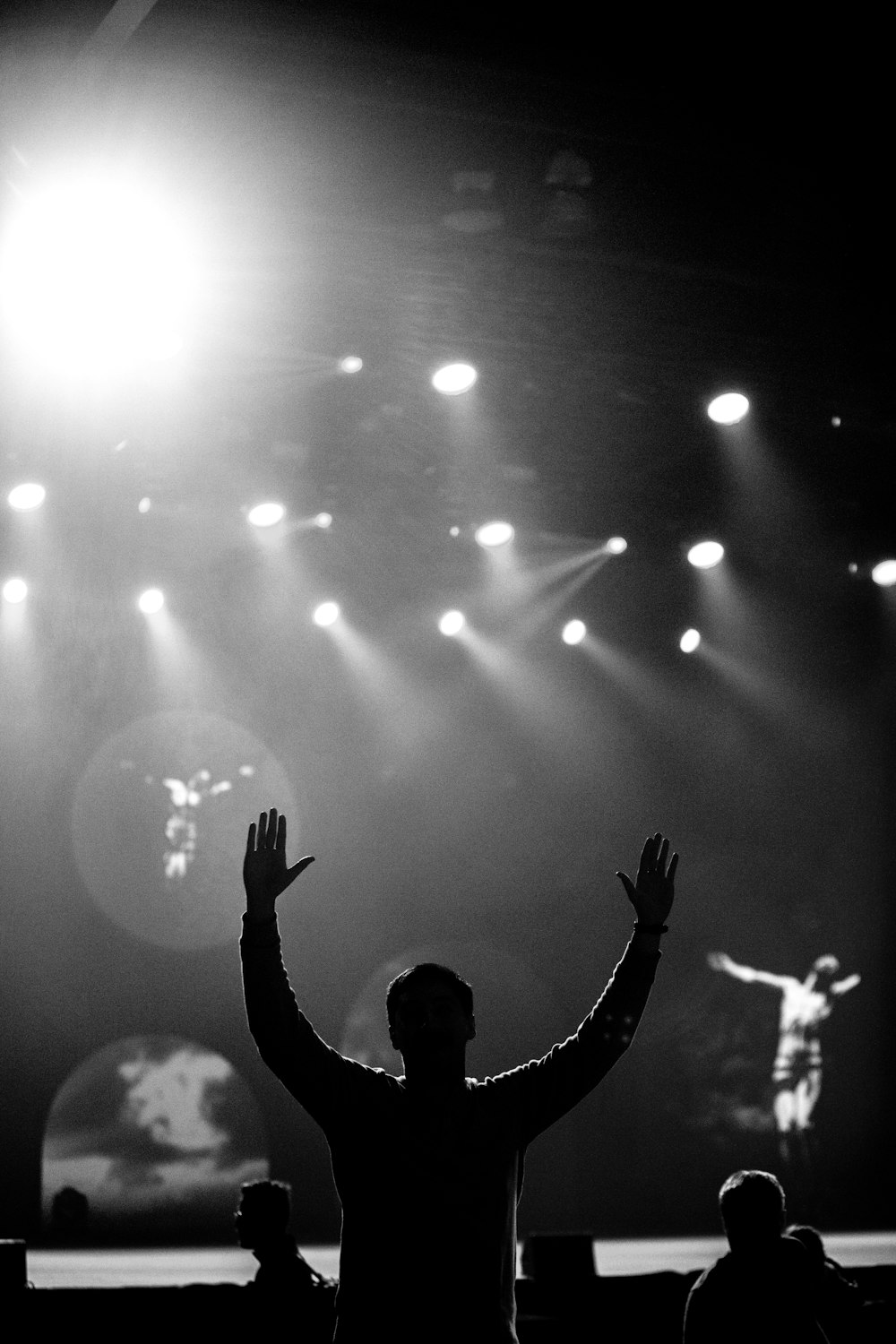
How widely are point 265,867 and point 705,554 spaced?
25.3 ft

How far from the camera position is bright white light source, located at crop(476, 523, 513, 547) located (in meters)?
8.96

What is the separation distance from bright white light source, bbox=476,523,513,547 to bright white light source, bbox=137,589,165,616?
8.59 ft

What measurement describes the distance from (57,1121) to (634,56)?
9.07m

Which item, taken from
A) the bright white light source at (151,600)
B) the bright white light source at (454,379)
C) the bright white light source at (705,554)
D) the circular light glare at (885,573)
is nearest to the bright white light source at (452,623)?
the bright white light source at (705,554)

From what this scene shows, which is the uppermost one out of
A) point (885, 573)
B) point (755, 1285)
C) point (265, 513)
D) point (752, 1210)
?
point (265, 513)

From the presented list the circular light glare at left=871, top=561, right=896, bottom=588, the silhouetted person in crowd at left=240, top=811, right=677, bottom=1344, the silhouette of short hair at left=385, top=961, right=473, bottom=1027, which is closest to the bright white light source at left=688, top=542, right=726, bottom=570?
the circular light glare at left=871, top=561, right=896, bottom=588

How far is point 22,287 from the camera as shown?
5.75 metres

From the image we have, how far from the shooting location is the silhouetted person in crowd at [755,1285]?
8.82 feet

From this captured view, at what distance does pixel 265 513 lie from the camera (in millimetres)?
8703

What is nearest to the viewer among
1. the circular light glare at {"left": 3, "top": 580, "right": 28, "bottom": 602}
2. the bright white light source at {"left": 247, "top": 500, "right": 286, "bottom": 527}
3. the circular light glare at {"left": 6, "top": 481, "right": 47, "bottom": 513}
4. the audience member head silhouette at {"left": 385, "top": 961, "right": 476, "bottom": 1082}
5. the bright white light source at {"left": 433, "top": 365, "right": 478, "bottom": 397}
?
the audience member head silhouette at {"left": 385, "top": 961, "right": 476, "bottom": 1082}

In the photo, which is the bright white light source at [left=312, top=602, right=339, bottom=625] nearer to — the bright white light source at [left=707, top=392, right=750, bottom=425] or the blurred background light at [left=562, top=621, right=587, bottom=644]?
the blurred background light at [left=562, top=621, right=587, bottom=644]

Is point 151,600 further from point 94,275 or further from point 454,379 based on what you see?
point 94,275

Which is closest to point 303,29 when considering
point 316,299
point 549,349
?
point 316,299

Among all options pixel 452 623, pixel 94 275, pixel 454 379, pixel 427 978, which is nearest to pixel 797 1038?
pixel 452 623
